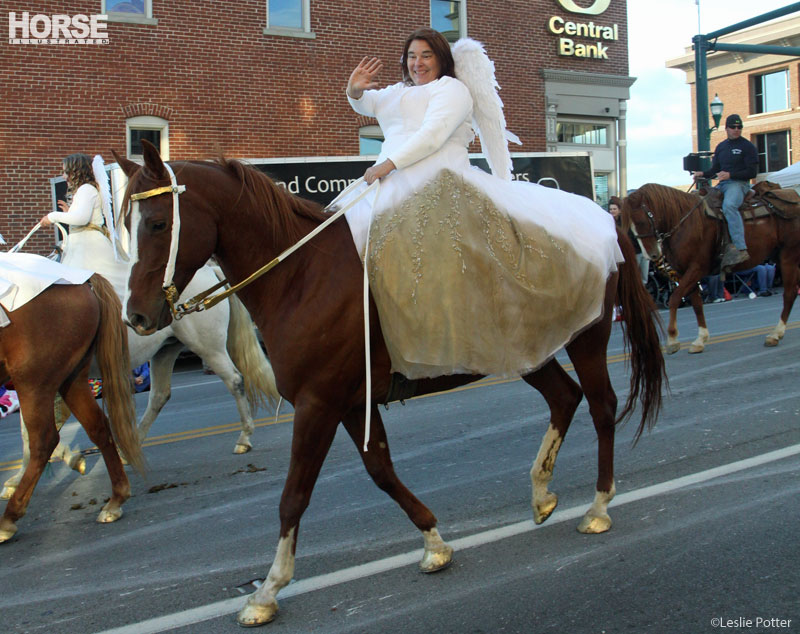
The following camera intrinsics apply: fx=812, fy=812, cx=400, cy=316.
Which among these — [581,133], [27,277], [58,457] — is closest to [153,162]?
[27,277]

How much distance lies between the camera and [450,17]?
2136 centimetres

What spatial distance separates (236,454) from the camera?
283 inches

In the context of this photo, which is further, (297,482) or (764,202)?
(764,202)

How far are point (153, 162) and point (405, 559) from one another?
2404 millimetres

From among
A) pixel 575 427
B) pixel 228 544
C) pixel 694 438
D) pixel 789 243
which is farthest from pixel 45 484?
pixel 789 243

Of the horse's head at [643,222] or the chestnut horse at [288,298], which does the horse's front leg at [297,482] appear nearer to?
the chestnut horse at [288,298]

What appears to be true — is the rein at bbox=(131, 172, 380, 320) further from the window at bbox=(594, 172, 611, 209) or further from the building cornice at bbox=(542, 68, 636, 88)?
the window at bbox=(594, 172, 611, 209)

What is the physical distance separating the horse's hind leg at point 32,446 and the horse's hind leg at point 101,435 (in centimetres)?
26

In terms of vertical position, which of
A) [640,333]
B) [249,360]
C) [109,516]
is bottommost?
[109,516]

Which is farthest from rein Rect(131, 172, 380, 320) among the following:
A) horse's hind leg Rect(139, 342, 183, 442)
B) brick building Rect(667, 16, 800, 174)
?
brick building Rect(667, 16, 800, 174)

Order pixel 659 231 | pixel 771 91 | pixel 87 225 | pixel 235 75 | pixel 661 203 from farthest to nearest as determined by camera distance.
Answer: pixel 771 91 < pixel 235 75 < pixel 659 231 < pixel 661 203 < pixel 87 225

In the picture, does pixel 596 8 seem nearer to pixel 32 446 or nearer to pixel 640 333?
pixel 640 333

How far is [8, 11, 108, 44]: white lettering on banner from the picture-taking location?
1627 cm

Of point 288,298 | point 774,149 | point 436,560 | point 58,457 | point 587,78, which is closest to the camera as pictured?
point 288,298
